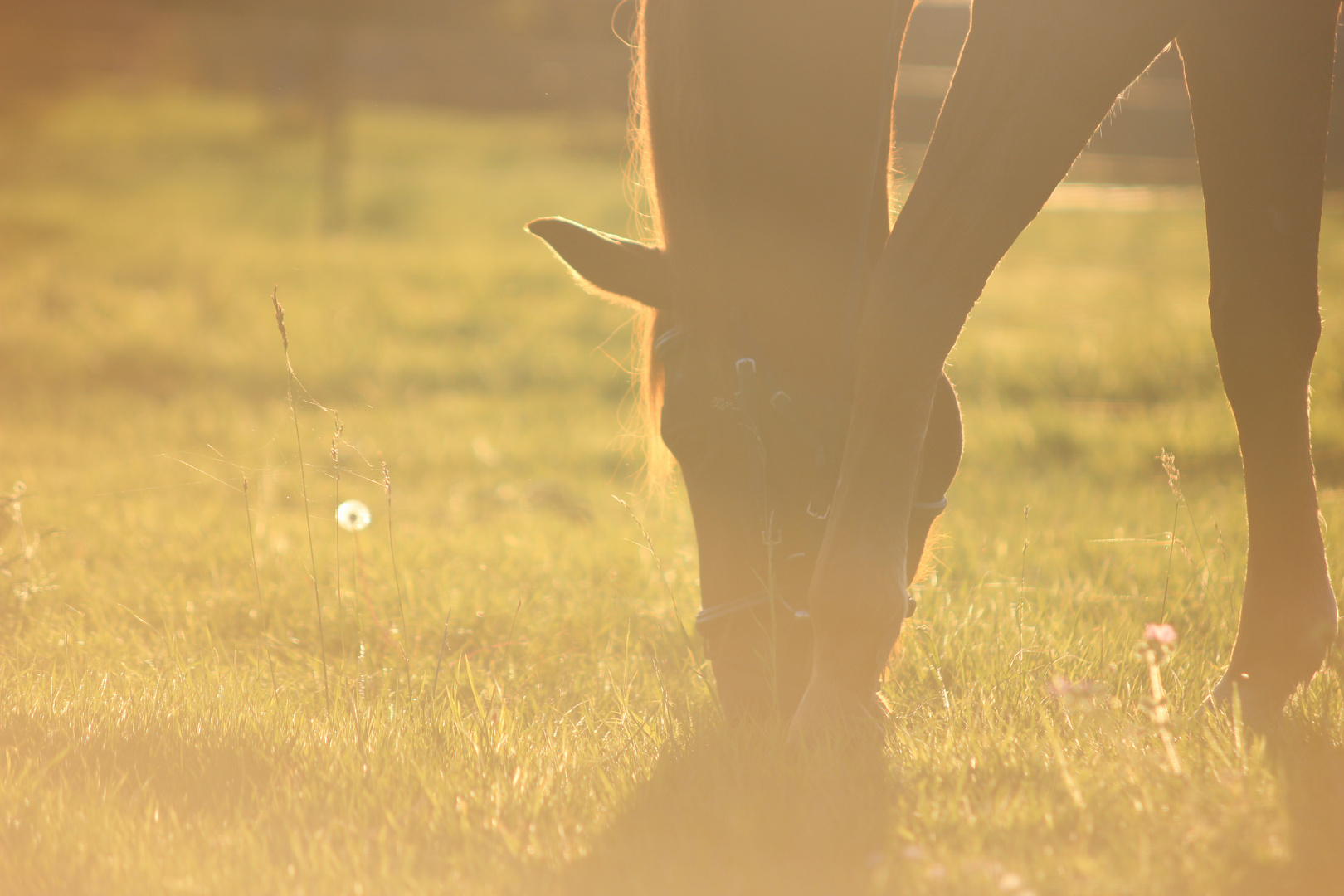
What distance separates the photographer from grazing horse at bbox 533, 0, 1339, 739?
186cm

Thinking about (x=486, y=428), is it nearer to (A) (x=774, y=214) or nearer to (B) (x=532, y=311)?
(B) (x=532, y=311)

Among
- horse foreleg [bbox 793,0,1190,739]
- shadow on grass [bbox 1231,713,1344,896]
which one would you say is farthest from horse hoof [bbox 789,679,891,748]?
shadow on grass [bbox 1231,713,1344,896]

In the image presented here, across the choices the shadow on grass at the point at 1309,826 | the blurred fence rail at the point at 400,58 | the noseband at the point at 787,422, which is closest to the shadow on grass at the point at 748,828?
the noseband at the point at 787,422

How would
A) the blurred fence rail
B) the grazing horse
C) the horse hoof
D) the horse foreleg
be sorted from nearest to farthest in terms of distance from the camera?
the horse foreleg
the horse hoof
the grazing horse
the blurred fence rail

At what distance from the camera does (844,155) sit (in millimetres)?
1919

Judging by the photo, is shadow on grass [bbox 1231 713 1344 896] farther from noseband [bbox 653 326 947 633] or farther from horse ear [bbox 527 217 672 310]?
horse ear [bbox 527 217 672 310]

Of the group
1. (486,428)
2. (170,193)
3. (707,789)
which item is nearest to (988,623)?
(707,789)

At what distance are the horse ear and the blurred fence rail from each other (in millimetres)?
6735

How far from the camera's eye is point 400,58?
22969 millimetres

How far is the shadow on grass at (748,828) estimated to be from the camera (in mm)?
1396

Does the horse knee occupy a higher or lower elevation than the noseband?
higher

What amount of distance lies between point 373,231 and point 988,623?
1614cm

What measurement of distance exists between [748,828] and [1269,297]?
1.56 metres

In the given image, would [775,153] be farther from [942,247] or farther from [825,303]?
[942,247]
